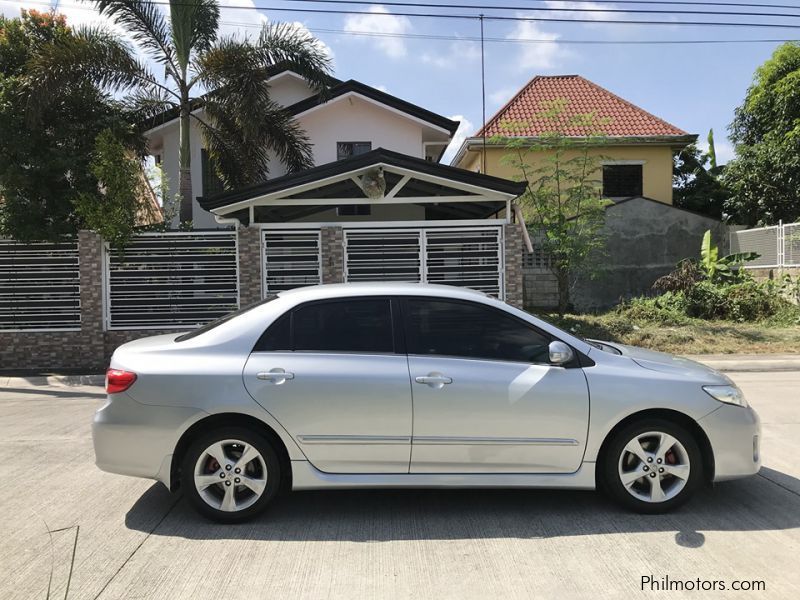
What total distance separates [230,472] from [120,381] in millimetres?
977

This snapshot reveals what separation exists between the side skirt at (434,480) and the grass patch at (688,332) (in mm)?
9032

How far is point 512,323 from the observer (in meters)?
4.64

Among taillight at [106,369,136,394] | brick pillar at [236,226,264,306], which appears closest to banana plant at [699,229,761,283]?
brick pillar at [236,226,264,306]

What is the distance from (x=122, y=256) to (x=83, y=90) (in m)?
4.05

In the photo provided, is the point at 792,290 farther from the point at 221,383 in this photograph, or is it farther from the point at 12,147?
the point at 12,147

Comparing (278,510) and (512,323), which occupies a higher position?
(512,323)

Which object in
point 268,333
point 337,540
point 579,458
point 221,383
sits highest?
point 268,333

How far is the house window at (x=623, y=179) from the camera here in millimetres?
21859

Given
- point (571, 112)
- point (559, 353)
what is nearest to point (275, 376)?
point (559, 353)

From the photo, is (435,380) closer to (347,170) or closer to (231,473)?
(231,473)

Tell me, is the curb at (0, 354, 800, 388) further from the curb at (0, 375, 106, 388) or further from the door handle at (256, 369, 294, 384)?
the door handle at (256, 369, 294, 384)

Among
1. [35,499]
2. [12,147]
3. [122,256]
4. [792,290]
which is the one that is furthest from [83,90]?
[792,290]

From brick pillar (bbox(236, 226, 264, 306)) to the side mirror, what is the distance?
9.14 metres

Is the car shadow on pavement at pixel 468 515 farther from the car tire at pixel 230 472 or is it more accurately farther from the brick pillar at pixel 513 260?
the brick pillar at pixel 513 260
